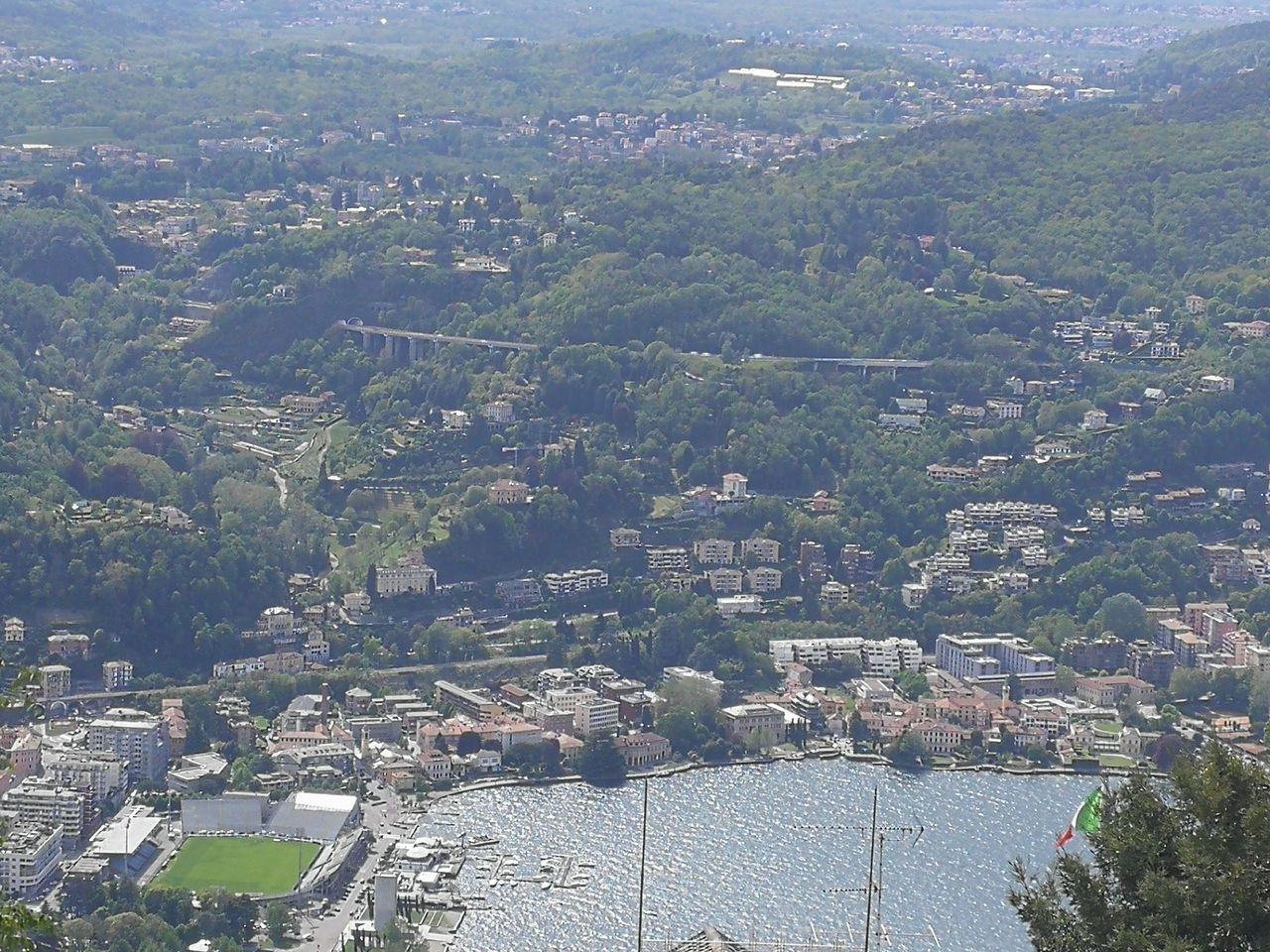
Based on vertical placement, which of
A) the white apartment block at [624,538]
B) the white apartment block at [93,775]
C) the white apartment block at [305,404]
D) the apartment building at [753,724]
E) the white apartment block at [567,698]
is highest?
the white apartment block at [93,775]

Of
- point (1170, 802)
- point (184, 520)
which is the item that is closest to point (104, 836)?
point (184, 520)

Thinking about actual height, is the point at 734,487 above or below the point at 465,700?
above

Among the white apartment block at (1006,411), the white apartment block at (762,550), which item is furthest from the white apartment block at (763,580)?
the white apartment block at (1006,411)

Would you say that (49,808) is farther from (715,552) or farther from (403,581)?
(715,552)

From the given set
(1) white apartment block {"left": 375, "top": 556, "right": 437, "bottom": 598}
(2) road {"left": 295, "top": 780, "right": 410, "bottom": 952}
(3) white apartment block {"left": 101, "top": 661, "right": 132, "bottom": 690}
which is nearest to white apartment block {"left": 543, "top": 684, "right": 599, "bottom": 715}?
(2) road {"left": 295, "top": 780, "right": 410, "bottom": 952}

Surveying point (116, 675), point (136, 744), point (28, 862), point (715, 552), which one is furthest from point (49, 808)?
point (715, 552)

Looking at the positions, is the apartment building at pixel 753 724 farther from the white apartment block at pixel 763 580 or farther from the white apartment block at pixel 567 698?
the white apartment block at pixel 763 580

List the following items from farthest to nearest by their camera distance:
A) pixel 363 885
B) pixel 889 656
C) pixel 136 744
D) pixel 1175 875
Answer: pixel 889 656 < pixel 136 744 < pixel 363 885 < pixel 1175 875

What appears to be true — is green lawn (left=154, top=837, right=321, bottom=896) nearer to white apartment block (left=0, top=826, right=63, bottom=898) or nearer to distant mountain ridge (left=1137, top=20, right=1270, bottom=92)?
white apartment block (left=0, top=826, right=63, bottom=898)
